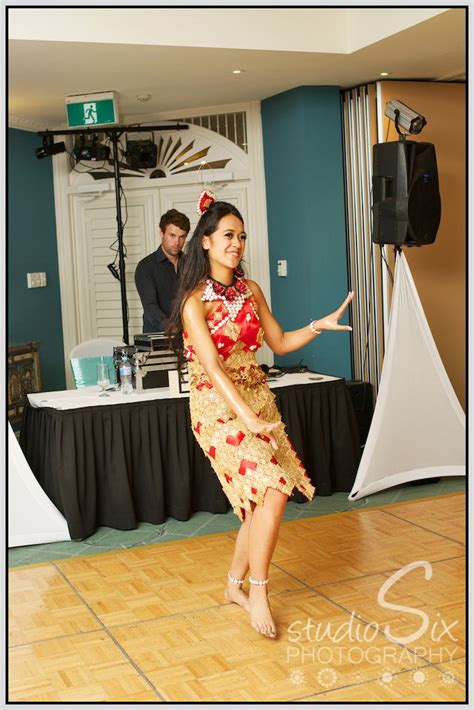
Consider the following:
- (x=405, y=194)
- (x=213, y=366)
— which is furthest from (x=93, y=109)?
(x=213, y=366)

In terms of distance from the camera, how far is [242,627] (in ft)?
11.4

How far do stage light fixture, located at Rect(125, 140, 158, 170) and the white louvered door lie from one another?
0.32 m

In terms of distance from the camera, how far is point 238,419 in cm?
346

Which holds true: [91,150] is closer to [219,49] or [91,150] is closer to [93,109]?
[93,109]

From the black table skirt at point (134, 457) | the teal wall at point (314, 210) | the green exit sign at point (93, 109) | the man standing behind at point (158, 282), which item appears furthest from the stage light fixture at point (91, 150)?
the black table skirt at point (134, 457)

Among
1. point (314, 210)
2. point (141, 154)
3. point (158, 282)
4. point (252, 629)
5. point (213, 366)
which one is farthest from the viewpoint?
point (141, 154)

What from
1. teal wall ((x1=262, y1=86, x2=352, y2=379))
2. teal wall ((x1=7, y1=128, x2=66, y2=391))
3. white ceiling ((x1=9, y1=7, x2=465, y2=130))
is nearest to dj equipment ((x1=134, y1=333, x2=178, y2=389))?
white ceiling ((x1=9, y1=7, x2=465, y2=130))

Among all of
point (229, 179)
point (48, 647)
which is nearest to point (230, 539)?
point (48, 647)

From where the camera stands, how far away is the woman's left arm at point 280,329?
12.0 ft

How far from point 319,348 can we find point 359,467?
1.70m

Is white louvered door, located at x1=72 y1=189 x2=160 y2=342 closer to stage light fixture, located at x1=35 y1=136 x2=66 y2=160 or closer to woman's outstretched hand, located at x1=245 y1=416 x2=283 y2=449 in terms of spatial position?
stage light fixture, located at x1=35 y1=136 x2=66 y2=160

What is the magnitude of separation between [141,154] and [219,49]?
7.12ft

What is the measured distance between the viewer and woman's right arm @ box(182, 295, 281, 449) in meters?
3.26

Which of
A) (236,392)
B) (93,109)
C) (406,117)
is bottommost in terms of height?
(236,392)
